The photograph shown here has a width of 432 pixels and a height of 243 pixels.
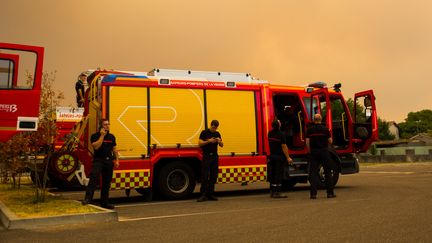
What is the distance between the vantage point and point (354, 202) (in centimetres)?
873

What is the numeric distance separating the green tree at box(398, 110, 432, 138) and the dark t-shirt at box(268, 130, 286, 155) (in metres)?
127

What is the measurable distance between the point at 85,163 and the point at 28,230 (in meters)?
3.64

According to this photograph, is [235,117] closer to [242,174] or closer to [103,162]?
[242,174]

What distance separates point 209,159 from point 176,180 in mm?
992

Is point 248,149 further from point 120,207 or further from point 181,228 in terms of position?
point 181,228

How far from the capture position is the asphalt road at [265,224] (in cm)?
550

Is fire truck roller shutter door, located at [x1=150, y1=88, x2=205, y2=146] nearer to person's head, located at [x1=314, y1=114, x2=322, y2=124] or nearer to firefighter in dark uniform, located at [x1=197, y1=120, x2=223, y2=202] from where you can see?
firefighter in dark uniform, located at [x1=197, y1=120, x2=223, y2=202]

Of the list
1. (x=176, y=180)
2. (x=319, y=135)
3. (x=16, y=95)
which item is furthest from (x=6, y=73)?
(x=319, y=135)

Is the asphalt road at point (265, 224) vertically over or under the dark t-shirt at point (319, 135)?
under

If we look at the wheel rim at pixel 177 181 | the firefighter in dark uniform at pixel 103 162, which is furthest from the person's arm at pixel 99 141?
the wheel rim at pixel 177 181

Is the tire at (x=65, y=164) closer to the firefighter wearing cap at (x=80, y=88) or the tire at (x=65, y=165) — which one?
the tire at (x=65, y=165)

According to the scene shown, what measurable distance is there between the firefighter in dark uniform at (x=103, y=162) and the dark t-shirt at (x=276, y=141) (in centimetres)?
352

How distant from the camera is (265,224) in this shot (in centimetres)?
Result: 640

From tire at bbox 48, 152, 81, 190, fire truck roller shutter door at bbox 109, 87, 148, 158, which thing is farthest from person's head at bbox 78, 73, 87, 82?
tire at bbox 48, 152, 81, 190
